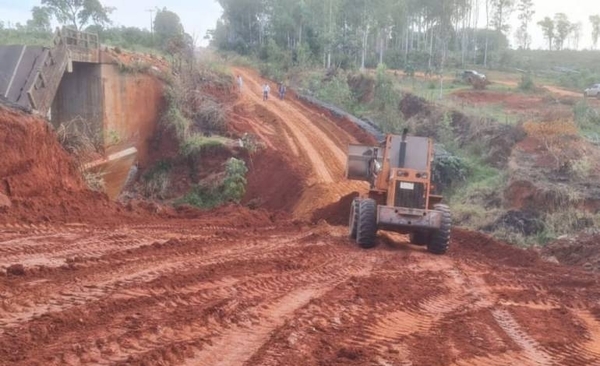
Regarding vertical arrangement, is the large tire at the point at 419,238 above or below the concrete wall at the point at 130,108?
below

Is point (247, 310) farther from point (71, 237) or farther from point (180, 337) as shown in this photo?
point (71, 237)

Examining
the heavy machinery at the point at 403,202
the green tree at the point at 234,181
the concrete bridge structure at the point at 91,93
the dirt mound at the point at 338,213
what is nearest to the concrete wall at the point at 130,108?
the concrete bridge structure at the point at 91,93

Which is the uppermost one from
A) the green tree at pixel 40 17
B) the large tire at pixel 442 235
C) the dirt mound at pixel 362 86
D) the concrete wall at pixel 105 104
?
the green tree at pixel 40 17

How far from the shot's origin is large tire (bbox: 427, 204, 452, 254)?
13773 millimetres

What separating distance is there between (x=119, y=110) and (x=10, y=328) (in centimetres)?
1936

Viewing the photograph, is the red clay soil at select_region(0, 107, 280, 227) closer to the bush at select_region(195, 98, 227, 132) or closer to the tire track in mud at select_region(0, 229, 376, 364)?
the tire track in mud at select_region(0, 229, 376, 364)

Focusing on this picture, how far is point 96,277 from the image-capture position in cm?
940

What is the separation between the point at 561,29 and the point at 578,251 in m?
83.3

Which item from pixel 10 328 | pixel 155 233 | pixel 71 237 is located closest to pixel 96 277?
pixel 10 328

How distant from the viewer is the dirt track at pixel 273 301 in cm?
671

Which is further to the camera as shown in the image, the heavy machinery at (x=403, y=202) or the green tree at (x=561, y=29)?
the green tree at (x=561, y=29)

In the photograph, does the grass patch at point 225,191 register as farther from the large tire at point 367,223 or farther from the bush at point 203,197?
the large tire at point 367,223

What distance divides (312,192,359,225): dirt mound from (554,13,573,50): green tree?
8084 centimetres

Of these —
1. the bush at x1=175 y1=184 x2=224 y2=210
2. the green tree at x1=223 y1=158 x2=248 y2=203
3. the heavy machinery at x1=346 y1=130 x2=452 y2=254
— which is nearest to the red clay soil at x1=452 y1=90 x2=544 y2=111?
the green tree at x1=223 y1=158 x2=248 y2=203
